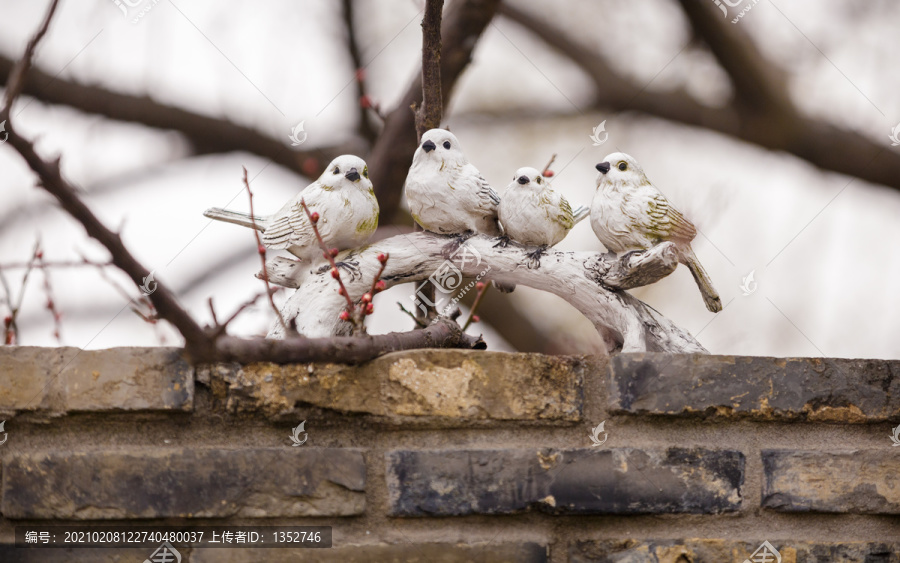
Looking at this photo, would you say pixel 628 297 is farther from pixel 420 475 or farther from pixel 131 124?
pixel 131 124

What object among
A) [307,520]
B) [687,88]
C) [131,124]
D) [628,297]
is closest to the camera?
[307,520]

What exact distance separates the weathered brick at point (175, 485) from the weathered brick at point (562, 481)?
9cm

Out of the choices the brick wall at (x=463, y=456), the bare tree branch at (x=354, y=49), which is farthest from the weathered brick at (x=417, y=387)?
the bare tree branch at (x=354, y=49)

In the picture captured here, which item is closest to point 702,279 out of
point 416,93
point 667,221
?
point 667,221

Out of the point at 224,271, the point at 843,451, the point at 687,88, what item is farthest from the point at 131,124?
the point at 843,451

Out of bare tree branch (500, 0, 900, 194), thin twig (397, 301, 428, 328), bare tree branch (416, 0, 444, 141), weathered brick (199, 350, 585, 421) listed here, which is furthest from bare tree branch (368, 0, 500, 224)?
weathered brick (199, 350, 585, 421)

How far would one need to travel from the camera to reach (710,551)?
40.0 inches

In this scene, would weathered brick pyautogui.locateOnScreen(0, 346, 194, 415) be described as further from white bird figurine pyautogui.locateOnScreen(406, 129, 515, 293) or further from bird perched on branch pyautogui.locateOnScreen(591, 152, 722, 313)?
bird perched on branch pyautogui.locateOnScreen(591, 152, 722, 313)

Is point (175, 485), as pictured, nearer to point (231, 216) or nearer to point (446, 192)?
point (231, 216)

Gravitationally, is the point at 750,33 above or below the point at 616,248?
above

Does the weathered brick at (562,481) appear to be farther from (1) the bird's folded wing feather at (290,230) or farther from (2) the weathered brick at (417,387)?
(1) the bird's folded wing feather at (290,230)

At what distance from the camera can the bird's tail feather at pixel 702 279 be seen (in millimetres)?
1193

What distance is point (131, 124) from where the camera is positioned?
2459mm

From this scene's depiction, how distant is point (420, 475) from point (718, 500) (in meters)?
0.40
